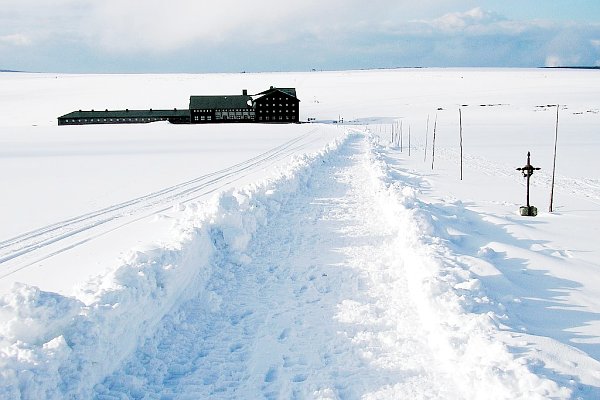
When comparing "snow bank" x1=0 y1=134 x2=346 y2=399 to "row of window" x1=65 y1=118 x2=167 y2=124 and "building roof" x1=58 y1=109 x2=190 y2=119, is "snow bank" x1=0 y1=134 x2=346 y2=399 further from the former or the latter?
"building roof" x1=58 y1=109 x2=190 y2=119

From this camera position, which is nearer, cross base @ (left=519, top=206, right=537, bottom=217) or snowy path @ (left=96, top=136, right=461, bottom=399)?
snowy path @ (left=96, top=136, right=461, bottom=399)

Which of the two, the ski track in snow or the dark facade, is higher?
the dark facade

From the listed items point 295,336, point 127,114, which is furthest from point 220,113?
point 295,336

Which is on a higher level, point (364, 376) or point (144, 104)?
point (144, 104)

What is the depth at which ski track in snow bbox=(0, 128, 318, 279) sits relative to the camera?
406 inches

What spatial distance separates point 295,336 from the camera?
672 cm

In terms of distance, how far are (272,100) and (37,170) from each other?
2287 inches

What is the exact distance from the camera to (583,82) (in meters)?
118

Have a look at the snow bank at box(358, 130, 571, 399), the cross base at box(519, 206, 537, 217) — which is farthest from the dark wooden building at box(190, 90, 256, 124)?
the snow bank at box(358, 130, 571, 399)

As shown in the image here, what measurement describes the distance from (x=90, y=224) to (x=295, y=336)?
27.8ft

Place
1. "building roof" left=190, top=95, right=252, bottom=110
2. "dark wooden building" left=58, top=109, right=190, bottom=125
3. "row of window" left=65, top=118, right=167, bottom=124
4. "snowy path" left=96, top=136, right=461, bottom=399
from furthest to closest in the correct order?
"building roof" left=190, top=95, right=252, bottom=110 < "dark wooden building" left=58, top=109, right=190, bottom=125 < "row of window" left=65, top=118, right=167, bottom=124 < "snowy path" left=96, top=136, right=461, bottom=399

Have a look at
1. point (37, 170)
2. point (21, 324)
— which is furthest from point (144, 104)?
point (21, 324)

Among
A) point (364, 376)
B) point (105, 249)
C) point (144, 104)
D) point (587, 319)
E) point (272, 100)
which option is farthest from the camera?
point (144, 104)

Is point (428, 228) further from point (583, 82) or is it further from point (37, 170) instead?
point (583, 82)
